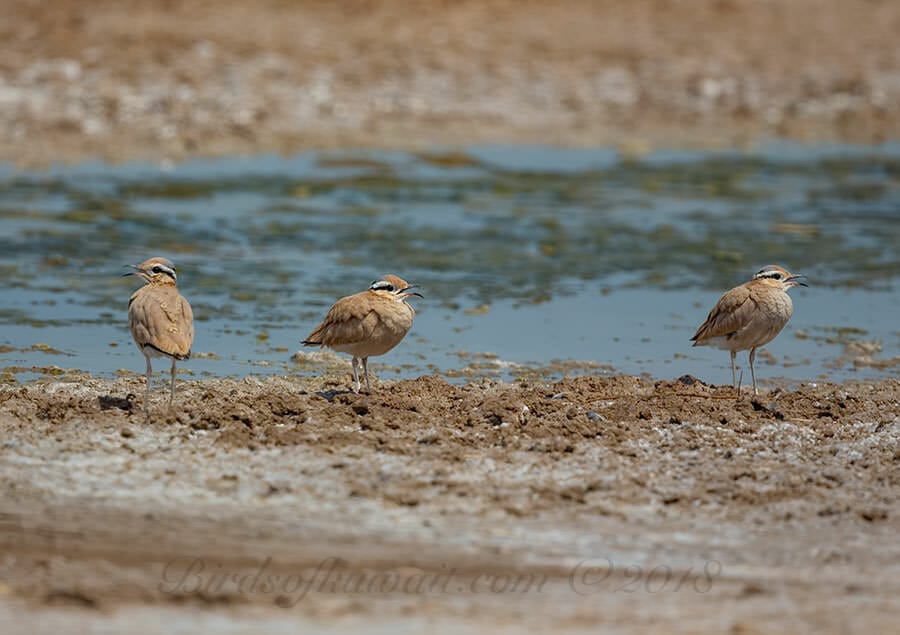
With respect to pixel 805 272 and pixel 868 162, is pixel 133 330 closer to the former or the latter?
pixel 805 272

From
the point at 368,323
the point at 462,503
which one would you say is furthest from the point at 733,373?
the point at 462,503

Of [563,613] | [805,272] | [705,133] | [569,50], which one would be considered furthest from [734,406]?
[569,50]

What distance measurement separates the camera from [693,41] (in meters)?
27.0

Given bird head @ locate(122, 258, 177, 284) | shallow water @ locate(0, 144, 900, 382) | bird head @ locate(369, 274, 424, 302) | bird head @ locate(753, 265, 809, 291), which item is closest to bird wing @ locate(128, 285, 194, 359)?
bird head @ locate(122, 258, 177, 284)

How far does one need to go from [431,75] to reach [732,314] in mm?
15134

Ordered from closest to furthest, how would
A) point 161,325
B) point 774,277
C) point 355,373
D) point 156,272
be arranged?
point 161,325 < point 156,272 < point 355,373 < point 774,277

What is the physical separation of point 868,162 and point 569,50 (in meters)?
6.19

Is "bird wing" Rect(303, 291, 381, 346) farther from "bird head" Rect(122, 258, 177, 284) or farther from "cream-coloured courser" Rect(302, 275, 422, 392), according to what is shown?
"bird head" Rect(122, 258, 177, 284)

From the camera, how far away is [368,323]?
10.0 m

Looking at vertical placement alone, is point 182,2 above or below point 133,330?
above

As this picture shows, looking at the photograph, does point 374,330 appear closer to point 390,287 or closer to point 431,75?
point 390,287

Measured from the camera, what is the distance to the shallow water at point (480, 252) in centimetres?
1194

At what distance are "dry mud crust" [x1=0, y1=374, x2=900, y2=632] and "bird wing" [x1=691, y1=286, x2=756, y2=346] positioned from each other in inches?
18.4

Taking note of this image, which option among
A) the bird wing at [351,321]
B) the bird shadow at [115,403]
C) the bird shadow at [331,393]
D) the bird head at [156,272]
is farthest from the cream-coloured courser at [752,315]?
the bird shadow at [115,403]
